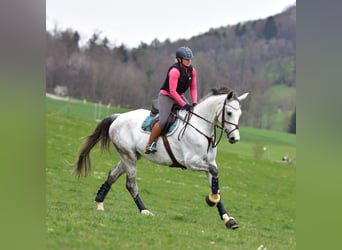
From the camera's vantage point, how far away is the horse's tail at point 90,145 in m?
10.7

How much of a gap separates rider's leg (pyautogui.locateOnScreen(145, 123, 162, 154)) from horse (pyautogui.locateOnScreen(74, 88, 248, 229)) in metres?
0.10

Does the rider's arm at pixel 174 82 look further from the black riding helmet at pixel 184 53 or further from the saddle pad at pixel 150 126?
the saddle pad at pixel 150 126

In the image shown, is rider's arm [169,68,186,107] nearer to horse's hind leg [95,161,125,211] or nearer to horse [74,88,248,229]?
horse [74,88,248,229]

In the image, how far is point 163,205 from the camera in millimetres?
15680

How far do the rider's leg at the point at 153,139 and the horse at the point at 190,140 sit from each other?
97 millimetres

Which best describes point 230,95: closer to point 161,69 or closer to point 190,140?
point 190,140

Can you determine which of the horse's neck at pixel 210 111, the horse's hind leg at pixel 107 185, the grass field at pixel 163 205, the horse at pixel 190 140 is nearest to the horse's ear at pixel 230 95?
the horse at pixel 190 140

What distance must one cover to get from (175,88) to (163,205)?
24.2 feet

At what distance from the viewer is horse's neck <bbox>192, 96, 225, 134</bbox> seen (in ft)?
29.7

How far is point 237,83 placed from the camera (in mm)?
64125

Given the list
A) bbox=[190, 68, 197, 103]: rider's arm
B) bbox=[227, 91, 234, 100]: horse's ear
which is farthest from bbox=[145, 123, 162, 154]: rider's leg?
bbox=[227, 91, 234, 100]: horse's ear
